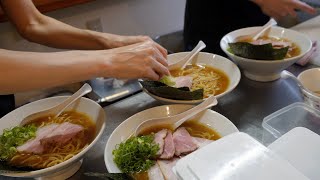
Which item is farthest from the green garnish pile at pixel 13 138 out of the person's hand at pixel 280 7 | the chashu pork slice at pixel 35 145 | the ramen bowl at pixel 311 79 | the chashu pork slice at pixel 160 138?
the person's hand at pixel 280 7

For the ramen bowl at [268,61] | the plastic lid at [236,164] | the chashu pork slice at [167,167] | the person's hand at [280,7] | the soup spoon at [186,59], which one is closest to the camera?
the plastic lid at [236,164]

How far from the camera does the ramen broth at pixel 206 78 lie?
1.11 m

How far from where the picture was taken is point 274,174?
532 mm

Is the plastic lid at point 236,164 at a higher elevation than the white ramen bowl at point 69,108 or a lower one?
higher

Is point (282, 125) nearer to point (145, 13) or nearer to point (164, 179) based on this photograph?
point (164, 179)

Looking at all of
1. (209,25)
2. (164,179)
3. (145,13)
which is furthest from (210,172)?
(145,13)

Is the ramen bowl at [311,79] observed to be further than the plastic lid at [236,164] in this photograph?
Yes

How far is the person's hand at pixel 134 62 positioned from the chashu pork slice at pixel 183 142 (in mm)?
211

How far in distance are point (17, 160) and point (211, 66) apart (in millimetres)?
775

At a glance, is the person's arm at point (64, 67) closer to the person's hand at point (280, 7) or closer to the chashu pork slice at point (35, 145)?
the chashu pork slice at point (35, 145)

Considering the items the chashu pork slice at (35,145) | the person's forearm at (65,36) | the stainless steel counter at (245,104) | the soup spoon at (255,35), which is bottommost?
the stainless steel counter at (245,104)

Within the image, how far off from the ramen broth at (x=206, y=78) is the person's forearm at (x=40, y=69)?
41cm

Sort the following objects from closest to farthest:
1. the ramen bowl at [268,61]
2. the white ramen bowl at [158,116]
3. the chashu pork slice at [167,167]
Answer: the chashu pork slice at [167,167] → the white ramen bowl at [158,116] → the ramen bowl at [268,61]

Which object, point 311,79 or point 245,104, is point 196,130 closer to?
point 245,104
